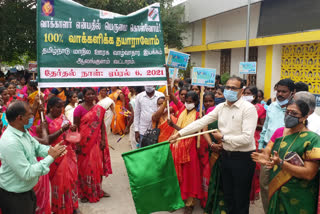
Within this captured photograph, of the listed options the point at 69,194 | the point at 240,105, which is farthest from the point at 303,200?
the point at 69,194

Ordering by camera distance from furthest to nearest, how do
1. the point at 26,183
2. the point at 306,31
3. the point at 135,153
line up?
the point at 306,31 < the point at 135,153 < the point at 26,183

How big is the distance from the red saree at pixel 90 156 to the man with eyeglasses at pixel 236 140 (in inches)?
64.7

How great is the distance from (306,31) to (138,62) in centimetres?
957

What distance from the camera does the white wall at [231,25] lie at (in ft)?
48.8

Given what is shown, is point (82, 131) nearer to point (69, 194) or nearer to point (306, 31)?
point (69, 194)

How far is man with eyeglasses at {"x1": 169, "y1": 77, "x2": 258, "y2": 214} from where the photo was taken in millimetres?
3408

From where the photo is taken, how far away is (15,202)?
2.72 metres

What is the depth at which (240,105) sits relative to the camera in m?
3.51

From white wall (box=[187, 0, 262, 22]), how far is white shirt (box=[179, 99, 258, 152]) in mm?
11184

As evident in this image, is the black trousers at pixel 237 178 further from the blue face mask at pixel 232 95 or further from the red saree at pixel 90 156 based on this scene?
the red saree at pixel 90 156

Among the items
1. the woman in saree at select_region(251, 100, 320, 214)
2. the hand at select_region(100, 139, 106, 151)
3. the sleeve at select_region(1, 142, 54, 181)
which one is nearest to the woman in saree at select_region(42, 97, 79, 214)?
the hand at select_region(100, 139, 106, 151)

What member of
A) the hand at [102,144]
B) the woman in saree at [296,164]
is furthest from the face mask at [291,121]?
the hand at [102,144]

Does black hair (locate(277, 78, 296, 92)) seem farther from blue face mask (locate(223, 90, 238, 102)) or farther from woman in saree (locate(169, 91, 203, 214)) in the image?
woman in saree (locate(169, 91, 203, 214))

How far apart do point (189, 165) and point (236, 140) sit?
1308 millimetres
